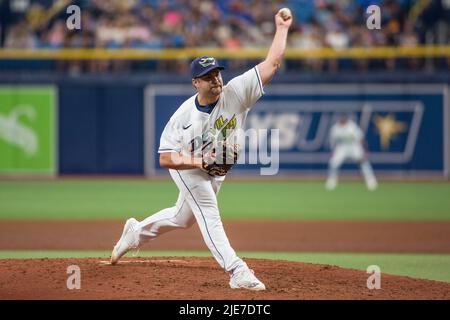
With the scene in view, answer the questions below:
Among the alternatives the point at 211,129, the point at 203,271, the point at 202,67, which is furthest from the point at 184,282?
the point at 202,67

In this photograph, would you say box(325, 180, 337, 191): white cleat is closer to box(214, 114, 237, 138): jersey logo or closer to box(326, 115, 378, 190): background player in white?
box(326, 115, 378, 190): background player in white

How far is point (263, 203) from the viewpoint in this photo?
53.2 ft

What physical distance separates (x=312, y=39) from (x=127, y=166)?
20.0 feet

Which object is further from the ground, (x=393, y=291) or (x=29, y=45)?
(x=29, y=45)

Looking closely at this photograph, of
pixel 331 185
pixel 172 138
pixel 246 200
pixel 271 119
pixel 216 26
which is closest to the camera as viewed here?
pixel 172 138

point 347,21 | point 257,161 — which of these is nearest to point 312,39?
point 347,21

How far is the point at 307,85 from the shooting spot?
21.4 meters

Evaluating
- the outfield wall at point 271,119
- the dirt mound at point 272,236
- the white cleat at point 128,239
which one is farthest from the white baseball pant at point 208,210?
the outfield wall at point 271,119

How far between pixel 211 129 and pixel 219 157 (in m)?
0.28

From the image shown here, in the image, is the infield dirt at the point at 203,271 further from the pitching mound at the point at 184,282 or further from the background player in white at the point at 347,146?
the background player in white at the point at 347,146

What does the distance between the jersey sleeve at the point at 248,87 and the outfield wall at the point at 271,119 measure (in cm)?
1448

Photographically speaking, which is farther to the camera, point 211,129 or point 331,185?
point 331,185

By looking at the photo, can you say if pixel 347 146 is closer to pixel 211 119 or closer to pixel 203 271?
pixel 203 271

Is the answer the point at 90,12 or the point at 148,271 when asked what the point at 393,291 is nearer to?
the point at 148,271
